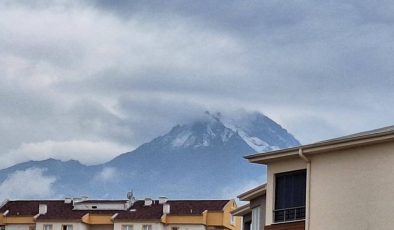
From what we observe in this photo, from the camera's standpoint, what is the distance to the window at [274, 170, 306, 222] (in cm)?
3866

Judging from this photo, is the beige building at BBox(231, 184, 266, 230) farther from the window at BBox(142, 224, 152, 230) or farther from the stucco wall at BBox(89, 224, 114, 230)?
the stucco wall at BBox(89, 224, 114, 230)

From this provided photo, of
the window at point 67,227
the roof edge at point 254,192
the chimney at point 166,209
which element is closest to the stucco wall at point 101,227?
the window at point 67,227

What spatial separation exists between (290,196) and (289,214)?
674 millimetres

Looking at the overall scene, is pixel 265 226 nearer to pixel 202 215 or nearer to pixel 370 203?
pixel 370 203

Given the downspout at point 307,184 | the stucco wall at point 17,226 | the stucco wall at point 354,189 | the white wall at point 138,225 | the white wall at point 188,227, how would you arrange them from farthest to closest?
the stucco wall at point 17,226 < the white wall at point 138,225 < the white wall at point 188,227 < the downspout at point 307,184 < the stucco wall at point 354,189

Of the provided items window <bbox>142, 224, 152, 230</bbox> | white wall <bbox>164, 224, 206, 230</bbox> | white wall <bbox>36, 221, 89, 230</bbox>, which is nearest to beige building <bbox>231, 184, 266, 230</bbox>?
white wall <bbox>164, 224, 206, 230</bbox>

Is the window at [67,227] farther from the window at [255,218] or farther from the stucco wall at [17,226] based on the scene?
the window at [255,218]

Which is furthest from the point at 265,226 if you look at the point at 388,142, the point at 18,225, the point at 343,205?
the point at 18,225

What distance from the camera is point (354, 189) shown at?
36250 millimetres

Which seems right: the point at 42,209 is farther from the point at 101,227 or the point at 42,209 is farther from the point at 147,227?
the point at 147,227

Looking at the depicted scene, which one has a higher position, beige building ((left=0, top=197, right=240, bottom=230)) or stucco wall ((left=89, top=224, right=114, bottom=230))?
beige building ((left=0, top=197, right=240, bottom=230))

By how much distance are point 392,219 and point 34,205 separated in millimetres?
80747

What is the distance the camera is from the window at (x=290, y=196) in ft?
127

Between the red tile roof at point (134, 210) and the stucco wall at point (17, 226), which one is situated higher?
the red tile roof at point (134, 210)
